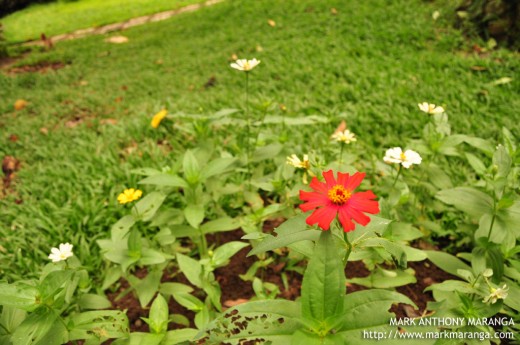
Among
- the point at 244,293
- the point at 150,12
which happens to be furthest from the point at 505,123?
the point at 150,12

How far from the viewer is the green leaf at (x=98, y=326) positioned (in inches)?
52.3

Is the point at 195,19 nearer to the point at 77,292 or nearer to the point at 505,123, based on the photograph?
the point at 505,123

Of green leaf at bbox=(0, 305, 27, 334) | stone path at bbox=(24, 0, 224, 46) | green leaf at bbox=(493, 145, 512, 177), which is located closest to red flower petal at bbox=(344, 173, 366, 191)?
green leaf at bbox=(493, 145, 512, 177)

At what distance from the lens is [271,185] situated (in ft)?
5.78

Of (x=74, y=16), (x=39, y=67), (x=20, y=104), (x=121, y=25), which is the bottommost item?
(x=20, y=104)

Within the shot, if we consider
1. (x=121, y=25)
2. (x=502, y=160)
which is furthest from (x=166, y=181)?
(x=121, y=25)

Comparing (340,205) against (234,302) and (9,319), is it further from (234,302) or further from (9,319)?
(9,319)

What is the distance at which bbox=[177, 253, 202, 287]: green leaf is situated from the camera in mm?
1515

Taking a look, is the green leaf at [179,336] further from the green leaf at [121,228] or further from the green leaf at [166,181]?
the green leaf at [166,181]

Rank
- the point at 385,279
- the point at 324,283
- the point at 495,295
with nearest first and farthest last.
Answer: the point at 324,283 → the point at 495,295 → the point at 385,279

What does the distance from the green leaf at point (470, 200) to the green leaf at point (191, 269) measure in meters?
0.94

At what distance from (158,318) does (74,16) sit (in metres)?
8.04

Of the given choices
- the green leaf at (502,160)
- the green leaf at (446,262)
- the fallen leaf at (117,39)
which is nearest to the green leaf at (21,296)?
the green leaf at (446,262)

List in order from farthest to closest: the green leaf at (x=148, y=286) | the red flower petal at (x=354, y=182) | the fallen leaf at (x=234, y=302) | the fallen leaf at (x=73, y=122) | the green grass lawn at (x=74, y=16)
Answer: the green grass lawn at (x=74, y=16), the fallen leaf at (x=73, y=122), the fallen leaf at (x=234, y=302), the green leaf at (x=148, y=286), the red flower petal at (x=354, y=182)
